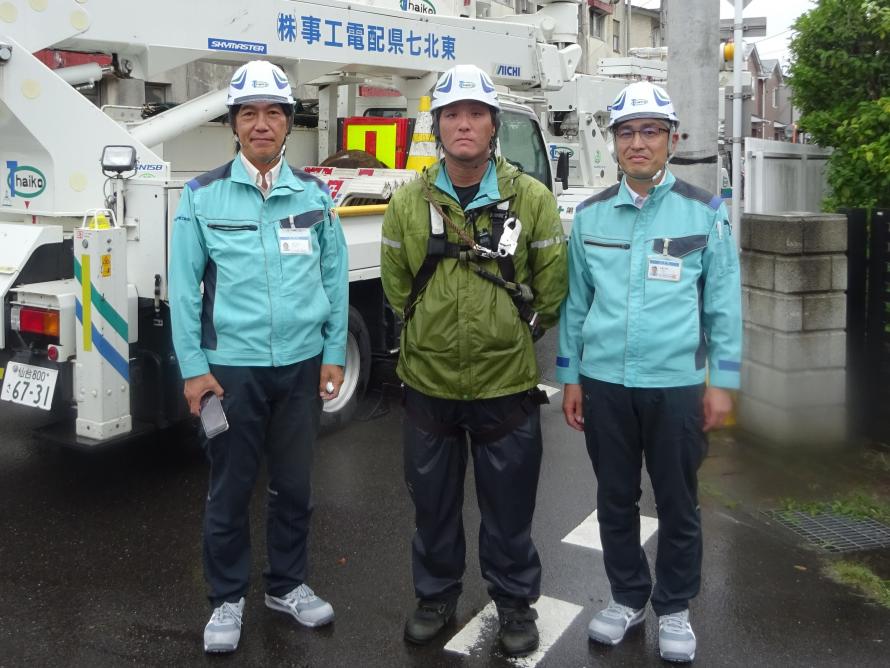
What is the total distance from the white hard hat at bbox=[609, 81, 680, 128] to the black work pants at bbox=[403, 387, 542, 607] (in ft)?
3.39

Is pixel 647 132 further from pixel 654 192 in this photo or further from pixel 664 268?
pixel 664 268

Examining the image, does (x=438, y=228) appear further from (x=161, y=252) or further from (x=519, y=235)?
(x=161, y=252)

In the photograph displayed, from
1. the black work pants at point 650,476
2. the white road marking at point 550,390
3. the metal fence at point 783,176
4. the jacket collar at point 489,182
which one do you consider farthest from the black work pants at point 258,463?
the metal fence at point 783,176

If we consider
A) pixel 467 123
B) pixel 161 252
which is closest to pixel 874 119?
pixel 467 123

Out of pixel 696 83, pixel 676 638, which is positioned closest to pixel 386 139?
pixel 696 83

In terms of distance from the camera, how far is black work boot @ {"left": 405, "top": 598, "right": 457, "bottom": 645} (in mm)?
3551

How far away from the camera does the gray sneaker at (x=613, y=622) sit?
354cm

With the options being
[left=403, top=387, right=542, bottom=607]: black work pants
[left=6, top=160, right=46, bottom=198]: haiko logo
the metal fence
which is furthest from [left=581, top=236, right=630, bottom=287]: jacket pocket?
the metal fence

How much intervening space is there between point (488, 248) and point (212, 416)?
1.12 metres

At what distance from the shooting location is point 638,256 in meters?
3.33

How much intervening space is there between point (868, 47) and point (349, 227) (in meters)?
3.45

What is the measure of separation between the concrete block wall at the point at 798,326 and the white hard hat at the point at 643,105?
2.69 m

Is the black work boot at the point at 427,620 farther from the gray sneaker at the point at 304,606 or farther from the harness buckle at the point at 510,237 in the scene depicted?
the harness buckle at the point at 510,237

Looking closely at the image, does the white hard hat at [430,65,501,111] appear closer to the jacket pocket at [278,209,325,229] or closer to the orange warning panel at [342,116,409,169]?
the jacket pocket at [278,209,325,229]
